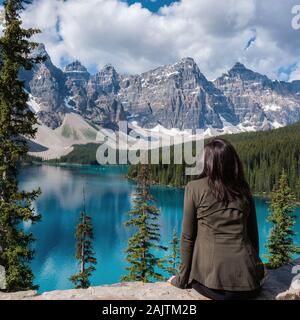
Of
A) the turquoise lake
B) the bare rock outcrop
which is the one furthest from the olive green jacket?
the turquoise lake

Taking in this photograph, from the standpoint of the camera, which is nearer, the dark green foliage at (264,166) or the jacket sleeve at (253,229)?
the jacket sleeve at (253,229)

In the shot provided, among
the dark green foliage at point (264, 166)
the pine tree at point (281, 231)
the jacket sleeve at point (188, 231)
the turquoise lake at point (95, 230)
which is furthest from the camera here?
the dark green foliage at point (264, 166)

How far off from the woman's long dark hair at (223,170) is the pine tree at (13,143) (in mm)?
8441

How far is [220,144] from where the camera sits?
4781 millimetres

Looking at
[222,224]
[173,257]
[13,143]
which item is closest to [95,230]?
[173,257]

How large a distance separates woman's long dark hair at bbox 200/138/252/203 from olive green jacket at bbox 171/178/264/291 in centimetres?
10

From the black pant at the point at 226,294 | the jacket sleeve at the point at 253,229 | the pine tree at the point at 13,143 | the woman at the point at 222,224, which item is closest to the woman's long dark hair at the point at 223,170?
the woman at the point at 222,224

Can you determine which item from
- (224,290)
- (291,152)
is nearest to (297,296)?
(224,290)

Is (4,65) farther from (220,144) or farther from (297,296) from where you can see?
(297,296)

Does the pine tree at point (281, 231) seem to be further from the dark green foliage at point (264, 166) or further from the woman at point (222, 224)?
the dark green foliage at point (264, 166)

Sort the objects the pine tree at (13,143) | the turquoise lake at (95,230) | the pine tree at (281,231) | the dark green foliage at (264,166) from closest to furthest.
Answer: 1. the pine tree at (13,143)
2. the pine tree at (281,231)
3. the turquoise lake at (95,230)
4. the dark green foliage at (264,166)

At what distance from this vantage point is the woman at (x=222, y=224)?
473 centimetres

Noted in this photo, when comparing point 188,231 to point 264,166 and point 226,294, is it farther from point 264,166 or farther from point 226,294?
point 264,166

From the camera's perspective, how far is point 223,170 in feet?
15.6
